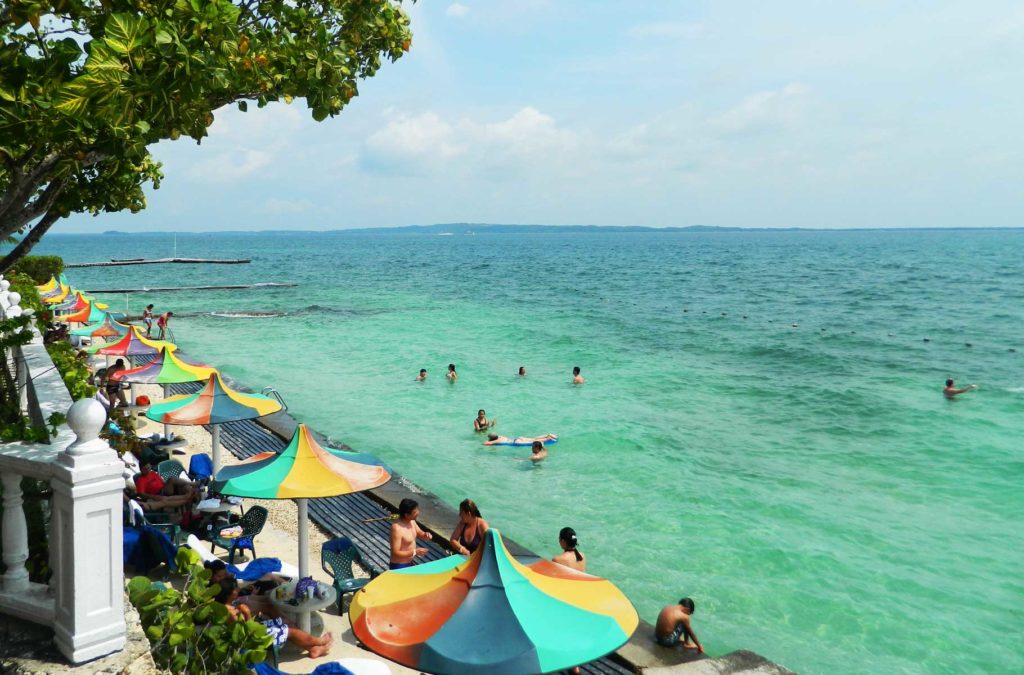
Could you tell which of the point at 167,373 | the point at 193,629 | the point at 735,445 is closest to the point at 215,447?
the point at 167,373

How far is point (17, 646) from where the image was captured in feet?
13.4

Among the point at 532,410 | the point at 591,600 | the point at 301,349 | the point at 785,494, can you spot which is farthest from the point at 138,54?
the point at 301,349

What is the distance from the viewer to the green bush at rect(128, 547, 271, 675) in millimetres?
4461

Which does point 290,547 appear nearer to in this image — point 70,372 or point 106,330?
point 70,372

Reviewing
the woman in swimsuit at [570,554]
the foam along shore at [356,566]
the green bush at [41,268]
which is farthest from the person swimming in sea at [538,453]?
the green bush at [41,268]

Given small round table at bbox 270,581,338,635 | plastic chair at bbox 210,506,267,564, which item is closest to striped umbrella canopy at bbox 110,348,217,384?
plastic chair at bbox 210,506,267,564

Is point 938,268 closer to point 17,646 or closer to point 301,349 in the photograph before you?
point 301,349

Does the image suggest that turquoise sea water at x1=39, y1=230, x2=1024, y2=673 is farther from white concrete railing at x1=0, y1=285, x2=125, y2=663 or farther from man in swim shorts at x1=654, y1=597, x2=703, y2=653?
white concrete railing at x1=0, y1=285, x2=125, y2=663

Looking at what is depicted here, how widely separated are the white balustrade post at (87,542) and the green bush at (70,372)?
14.0 ft

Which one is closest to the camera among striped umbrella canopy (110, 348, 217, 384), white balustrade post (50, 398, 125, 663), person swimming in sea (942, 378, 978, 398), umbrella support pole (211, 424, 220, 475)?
white balustrade post (50, 398, 125, 663)

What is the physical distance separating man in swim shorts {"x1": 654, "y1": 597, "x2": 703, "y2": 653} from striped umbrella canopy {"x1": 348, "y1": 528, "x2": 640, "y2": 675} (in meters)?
2.78

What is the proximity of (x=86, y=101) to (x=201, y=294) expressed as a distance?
6135 cm

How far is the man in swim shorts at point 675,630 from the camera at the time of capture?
840cm

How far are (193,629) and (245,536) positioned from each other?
5.56 meters
